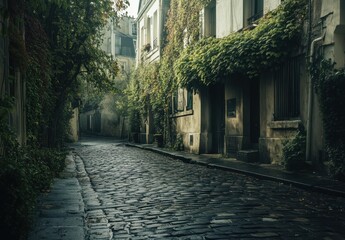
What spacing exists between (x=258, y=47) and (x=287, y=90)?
1471mm

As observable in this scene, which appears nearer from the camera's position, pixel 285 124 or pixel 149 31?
pixel 285 124

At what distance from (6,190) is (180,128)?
15.7 m

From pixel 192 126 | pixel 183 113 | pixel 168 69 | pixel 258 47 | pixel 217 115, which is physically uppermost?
pixel 168 69

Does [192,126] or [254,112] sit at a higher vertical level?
[254,112]

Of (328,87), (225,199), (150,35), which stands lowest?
(225,199)

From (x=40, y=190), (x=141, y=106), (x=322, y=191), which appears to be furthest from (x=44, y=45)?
(x=141, y=106)

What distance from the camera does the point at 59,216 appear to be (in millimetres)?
4617

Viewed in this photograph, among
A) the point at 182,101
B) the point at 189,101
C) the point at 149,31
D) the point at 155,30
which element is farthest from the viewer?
the point at 149,31

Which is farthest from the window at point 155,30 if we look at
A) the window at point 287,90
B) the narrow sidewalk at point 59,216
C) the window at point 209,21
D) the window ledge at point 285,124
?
the narrow sidewalk at point 59,216

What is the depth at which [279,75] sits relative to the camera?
11250 mm

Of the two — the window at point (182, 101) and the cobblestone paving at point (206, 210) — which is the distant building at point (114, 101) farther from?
the cobblestone paving at point (206, 210)

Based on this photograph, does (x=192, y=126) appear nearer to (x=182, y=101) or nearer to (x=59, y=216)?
(x=182, y=101)

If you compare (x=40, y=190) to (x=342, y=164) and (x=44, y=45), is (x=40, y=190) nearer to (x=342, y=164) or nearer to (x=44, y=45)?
(x=44, y=45)

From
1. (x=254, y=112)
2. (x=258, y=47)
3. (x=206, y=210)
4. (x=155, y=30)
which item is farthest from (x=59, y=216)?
(x=155, y=30)
